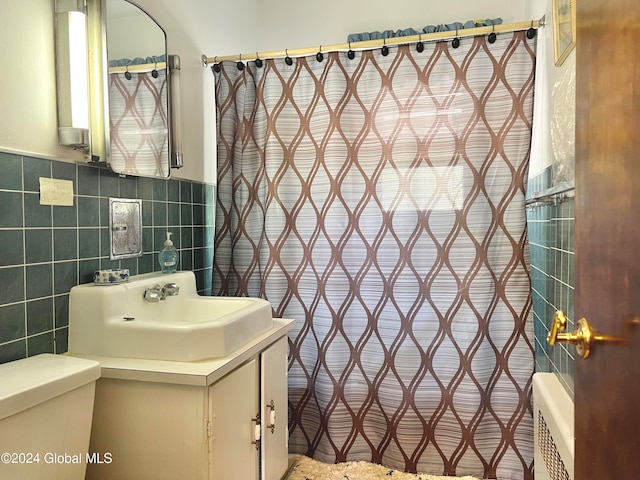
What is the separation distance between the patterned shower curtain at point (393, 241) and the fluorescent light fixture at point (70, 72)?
0.82 m

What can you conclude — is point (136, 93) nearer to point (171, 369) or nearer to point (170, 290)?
point (170, 290)

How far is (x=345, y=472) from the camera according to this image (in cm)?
205

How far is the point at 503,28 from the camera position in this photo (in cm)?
190

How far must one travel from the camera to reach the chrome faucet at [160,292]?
1.64 metres

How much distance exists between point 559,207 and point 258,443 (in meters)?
1.31

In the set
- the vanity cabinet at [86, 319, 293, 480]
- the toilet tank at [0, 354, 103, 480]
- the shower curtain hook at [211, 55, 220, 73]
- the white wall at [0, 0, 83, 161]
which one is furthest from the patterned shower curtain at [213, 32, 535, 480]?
the toilet tank at [0, 354, 103, 480]

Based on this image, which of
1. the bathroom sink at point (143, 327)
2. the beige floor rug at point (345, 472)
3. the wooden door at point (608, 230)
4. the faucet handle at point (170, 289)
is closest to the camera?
the wooden door at point (608, 230)

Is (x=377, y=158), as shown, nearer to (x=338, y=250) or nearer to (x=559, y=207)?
(x=338, y=250)

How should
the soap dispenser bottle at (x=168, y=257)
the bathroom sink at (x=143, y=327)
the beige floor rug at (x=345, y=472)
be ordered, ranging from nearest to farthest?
the bathroom sink at (x=143, y=327) < the soap dispenser bottle at (x=168, y=257) < the beige floor rug at (x=345, y=472)

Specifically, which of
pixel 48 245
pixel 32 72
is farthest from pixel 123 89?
pixel 48 245

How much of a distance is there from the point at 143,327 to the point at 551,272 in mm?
1434

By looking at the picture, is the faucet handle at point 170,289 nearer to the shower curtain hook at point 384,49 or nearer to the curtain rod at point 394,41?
the curtain rod at point 394,41

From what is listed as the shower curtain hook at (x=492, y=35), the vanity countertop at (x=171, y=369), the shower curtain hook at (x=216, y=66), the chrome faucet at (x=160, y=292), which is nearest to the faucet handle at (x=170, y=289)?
the chrome faucet at (x=160, y=292)

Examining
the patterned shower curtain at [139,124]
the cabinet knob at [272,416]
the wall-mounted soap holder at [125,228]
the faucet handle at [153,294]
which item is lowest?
the cabinet knob at [272,416]
